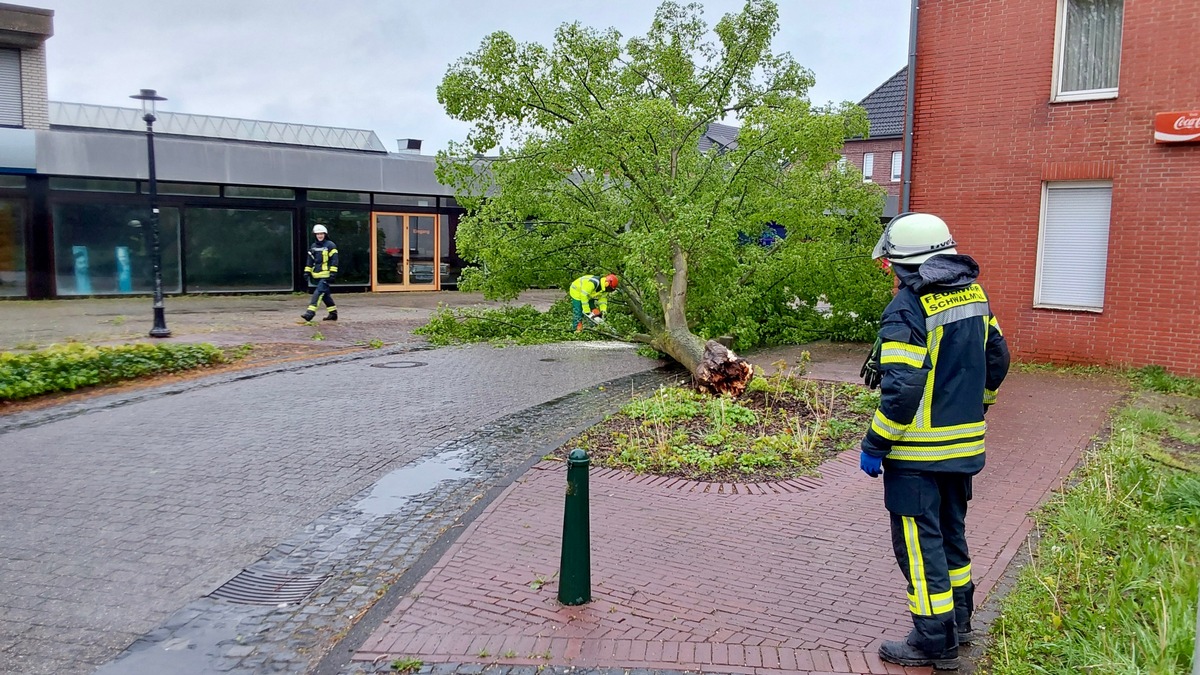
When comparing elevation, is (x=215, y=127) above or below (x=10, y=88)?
below

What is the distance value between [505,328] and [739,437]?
27.6ft

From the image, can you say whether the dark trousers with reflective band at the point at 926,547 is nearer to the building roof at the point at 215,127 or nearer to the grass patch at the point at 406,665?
the grass patch at the point at 406,665

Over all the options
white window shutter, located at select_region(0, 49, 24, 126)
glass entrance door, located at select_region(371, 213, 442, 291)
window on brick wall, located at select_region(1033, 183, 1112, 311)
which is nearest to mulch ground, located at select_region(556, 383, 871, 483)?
window on brick wall, located at select_region(1033, 183, 1112, 311)

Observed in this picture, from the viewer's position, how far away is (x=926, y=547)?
4.18m

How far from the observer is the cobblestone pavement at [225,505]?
4.70m

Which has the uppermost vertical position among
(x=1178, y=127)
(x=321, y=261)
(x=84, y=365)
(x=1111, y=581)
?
(x=1178, y=127)

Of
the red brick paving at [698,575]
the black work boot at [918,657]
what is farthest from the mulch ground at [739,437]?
the black work boot at [918,657]

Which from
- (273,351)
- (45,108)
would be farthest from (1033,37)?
(45,108)

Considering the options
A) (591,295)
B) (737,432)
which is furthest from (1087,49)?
(737,432)

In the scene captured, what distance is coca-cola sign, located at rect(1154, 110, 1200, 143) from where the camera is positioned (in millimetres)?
11305

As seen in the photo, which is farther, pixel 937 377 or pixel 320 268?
pixel 320 268

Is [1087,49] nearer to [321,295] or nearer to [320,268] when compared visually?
[320,268]

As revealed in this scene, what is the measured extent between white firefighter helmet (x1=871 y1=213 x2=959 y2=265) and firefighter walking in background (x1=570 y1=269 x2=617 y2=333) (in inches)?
382

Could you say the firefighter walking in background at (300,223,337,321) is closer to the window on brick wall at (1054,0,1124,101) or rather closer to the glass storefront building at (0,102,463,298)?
the glass storefront building at (0,102,463,298)
